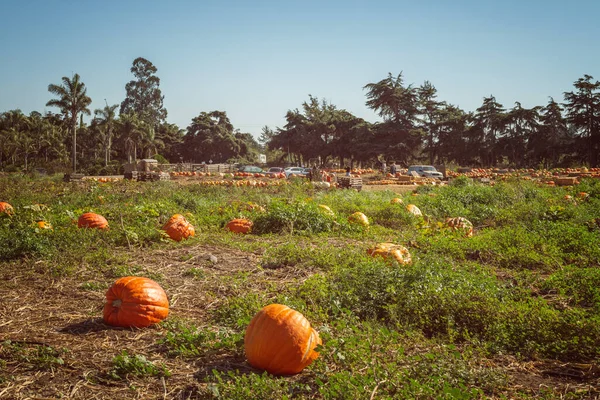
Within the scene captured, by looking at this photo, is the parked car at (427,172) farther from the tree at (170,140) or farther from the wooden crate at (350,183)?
the tree at (170,140)

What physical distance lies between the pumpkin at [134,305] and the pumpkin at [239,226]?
15.9ft

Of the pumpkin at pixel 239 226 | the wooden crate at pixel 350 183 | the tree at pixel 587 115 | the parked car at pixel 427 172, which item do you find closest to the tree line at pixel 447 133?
the tree at pixel 587 115

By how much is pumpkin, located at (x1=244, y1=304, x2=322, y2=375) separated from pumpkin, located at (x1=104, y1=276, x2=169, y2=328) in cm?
127

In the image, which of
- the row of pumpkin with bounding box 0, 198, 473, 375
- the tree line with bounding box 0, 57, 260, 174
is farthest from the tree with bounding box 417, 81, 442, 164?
the row of pumpkin with bounding box 0, 198, 473, 375

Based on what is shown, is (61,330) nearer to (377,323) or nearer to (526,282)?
(377,323)

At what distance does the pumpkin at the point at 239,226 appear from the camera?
9.42m

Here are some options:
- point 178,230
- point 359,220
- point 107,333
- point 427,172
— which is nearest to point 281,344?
point 107,333

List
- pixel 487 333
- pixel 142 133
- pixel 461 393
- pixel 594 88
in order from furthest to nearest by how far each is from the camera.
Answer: pixel 142 133 → pixel 594 88 → pixel 487 333 → pixel 461 393

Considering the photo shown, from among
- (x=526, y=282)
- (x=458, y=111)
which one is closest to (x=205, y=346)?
(x=526, y=282)

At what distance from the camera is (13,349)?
3.68 m

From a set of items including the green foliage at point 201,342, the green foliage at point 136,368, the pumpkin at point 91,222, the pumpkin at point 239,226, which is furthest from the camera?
the pumpkin at point 239,226

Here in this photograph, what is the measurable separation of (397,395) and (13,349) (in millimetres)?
3071

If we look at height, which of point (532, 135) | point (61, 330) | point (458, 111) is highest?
point (458, 111)

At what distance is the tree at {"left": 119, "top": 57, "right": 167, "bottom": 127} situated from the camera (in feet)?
252
